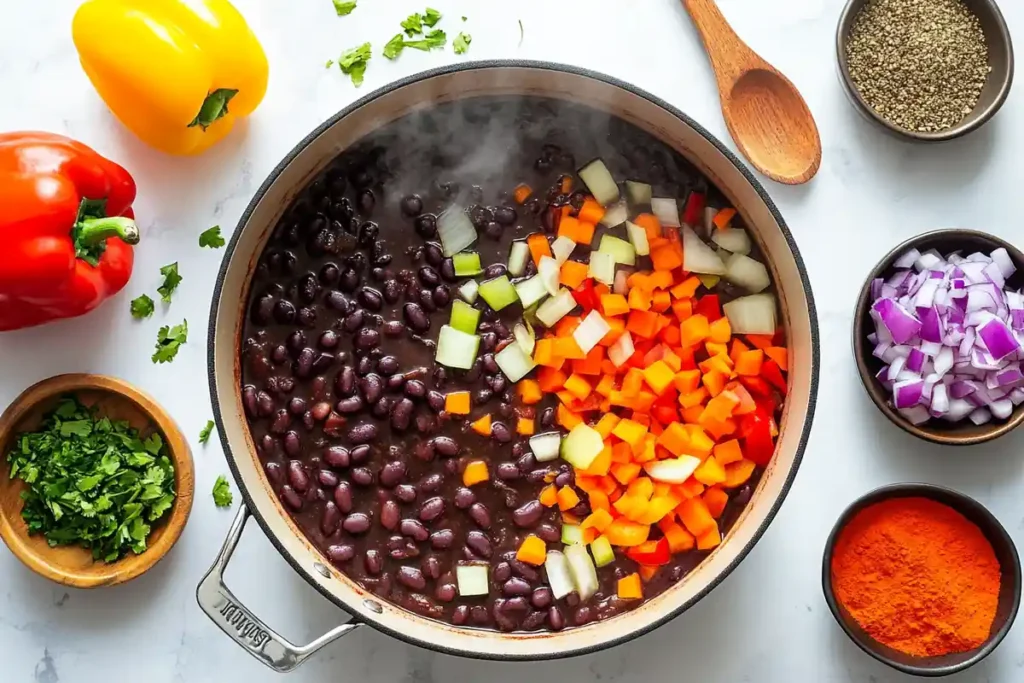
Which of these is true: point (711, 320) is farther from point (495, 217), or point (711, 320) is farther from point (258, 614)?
point (258, 614)

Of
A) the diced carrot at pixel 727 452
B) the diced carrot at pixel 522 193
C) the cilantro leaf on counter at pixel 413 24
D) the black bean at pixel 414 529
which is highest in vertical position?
the cilantro leaf on counter at pixel 413 24

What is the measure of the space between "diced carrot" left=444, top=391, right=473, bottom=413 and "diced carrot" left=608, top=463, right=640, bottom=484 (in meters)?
0.37

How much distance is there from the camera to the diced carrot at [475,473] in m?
2.40

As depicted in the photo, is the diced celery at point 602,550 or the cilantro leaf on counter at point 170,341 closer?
the diced celery at point 602,550

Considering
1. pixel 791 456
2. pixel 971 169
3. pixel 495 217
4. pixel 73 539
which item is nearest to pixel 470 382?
pixel 495 217

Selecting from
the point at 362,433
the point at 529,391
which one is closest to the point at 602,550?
the point at 529,391

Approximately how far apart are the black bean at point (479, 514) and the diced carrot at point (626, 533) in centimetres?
27

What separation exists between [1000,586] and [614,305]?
1.12 meters

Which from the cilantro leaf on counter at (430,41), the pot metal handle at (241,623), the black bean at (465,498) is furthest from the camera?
the cilantro leaf on counter at (430,41)

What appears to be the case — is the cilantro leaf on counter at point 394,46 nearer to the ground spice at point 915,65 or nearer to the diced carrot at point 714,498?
the ground spice at point 915,65

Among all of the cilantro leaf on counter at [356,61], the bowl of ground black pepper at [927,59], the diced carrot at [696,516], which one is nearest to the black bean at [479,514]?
the diced carrot at [696,516]

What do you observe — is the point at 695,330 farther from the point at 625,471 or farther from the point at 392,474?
the point at 392,474

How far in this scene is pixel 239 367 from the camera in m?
2.39

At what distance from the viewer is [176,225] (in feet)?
8.21
